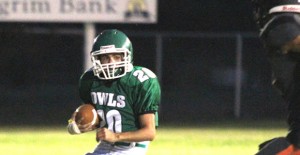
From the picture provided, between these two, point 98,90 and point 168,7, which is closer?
point 98,90

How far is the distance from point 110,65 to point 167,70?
1822 centimetres

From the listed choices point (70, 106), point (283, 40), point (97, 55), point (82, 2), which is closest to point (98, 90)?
point (97, 55)

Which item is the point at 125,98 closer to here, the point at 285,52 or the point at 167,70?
the point at 285,52

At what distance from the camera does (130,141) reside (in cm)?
549

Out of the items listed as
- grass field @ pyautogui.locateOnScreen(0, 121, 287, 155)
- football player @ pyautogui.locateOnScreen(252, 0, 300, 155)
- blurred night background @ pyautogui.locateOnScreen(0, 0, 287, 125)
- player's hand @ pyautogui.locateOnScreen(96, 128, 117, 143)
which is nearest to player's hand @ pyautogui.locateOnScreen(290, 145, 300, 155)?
football player @ pyautogui.locateOnScreen(252, 0, 300, 155)

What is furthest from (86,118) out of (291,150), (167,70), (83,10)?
(167,70)

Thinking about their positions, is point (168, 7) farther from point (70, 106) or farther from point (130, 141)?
point (130, 141)

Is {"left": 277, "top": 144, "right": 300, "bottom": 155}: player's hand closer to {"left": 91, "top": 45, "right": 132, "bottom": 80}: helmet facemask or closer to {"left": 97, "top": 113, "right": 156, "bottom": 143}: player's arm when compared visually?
{"left": 97, "top": 113, "right": 156, "bottom": 143}: player's arm

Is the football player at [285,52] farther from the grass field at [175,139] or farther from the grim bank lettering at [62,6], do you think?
the grim bank lettering at [62,6]

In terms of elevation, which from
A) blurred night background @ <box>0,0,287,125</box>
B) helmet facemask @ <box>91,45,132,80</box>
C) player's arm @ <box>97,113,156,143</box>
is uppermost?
helmet facemask @ <box>91,45,132,80</box>

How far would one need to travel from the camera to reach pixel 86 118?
5516 millimetres

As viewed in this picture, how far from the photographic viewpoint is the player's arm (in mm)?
5321

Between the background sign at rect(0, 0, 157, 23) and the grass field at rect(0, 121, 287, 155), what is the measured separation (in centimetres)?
197

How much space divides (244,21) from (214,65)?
470 cm
